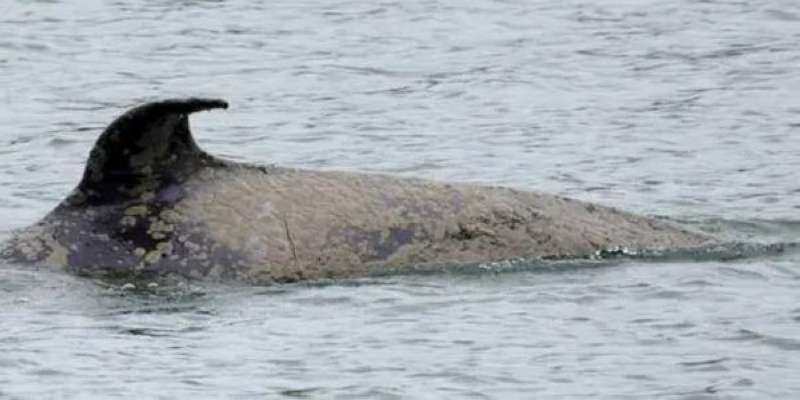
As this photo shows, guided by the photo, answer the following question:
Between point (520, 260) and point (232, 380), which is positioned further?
point (520, 260)

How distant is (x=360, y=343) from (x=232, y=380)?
3.31 ft

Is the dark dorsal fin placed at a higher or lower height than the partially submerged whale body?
higher

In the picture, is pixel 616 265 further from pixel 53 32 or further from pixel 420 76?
pixel 53 32

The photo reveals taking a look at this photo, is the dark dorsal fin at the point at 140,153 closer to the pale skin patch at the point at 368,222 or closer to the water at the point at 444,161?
the pale skin patch at the point at 368,222

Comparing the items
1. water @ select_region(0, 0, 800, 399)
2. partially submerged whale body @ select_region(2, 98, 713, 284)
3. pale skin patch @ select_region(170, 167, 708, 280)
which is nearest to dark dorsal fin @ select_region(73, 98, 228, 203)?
partially submerged whale body @ select_region(2, 98, 713, 284)

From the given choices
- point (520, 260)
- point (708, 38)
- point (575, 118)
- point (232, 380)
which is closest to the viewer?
point (232, 380)

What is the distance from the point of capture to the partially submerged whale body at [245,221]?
560 inches

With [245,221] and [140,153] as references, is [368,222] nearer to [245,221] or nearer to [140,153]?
[245,221]

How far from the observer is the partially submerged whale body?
14.2m

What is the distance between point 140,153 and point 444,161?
670cm

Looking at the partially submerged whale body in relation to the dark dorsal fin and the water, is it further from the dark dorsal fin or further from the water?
the water

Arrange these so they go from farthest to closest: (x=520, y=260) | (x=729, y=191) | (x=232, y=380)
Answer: (x=729, y=191) < (x=520, y=260) < (x=232, y=380)

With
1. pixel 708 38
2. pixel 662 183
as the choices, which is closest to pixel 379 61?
pixel 708 38

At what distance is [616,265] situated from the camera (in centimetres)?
1512
